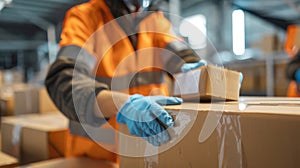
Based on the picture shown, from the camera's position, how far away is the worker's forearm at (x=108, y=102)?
0.83 meters

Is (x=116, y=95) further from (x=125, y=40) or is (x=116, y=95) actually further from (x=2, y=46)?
(x=2, y=46)

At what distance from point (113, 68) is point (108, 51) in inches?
2.7

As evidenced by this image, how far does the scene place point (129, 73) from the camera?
44.7 inches

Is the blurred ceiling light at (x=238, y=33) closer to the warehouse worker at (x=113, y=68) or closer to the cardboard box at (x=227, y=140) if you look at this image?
the warehouse worker at (x=113, y=68)

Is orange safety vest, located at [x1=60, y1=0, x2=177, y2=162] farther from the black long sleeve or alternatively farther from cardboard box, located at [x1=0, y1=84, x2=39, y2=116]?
cardboard box, located at [x1=0, y1=84, x2=39, y2=116]

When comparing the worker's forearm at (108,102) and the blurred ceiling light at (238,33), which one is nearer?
the worker's forearm at (108,102)

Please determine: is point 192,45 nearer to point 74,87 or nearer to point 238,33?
point 74,87

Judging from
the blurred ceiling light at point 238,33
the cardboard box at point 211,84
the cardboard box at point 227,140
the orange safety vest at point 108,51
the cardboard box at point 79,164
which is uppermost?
the blurred ceiling light at point 238,33

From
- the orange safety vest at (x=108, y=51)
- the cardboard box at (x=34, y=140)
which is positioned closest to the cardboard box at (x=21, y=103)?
the cardboard box at (x=34, y=140)

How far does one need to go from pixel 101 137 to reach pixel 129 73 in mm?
274

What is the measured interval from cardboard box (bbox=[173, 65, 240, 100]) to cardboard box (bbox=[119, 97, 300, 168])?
0.08 metres

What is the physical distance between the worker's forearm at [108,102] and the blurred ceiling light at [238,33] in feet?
19.4

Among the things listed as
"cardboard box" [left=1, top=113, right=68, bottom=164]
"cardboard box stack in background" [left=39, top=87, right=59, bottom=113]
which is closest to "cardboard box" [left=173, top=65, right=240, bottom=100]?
"cardboard box" [left=1, top=113, right=68, bottom=164]

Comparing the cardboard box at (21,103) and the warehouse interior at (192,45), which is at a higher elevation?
the warehouse interior at (192,45)
